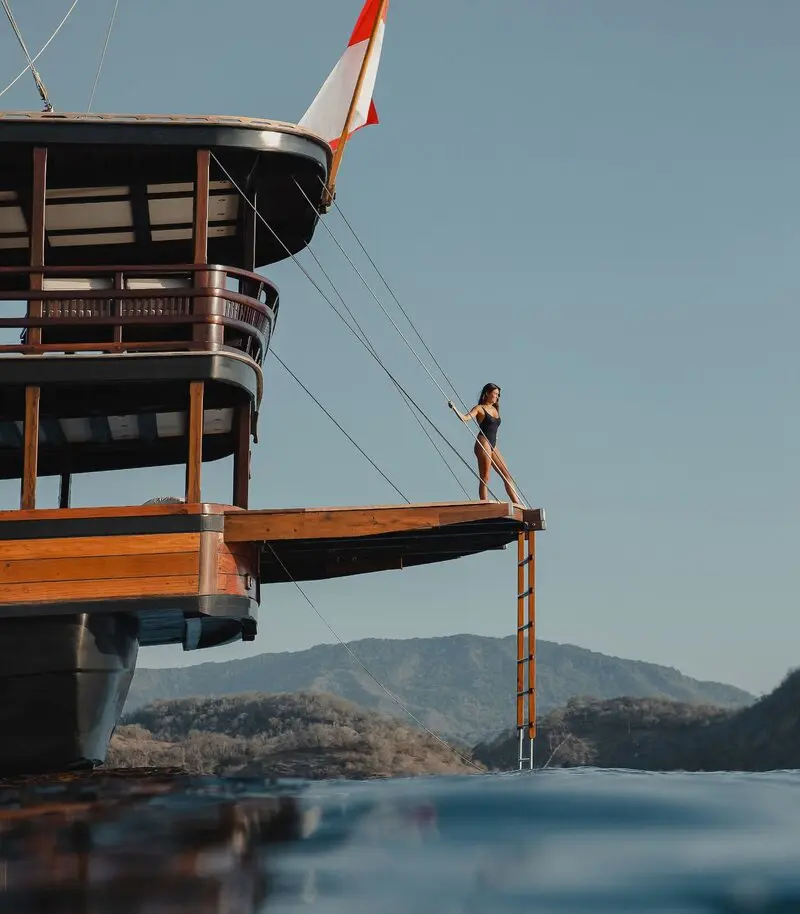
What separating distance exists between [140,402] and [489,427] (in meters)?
4.76

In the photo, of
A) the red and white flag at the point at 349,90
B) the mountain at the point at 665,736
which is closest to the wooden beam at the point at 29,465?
the red and white flag at the point at 349,90

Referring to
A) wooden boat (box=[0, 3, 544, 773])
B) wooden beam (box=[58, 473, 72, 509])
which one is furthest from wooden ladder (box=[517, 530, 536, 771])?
wooden beam (box=[58, 473, 72, 509])

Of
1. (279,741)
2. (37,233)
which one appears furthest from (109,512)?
(279,741)

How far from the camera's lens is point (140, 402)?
16188 mm

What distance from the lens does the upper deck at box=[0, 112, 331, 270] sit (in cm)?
1411

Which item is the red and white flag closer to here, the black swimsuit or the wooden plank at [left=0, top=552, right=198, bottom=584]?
the black swimsuit

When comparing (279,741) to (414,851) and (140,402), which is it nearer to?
(140,402)

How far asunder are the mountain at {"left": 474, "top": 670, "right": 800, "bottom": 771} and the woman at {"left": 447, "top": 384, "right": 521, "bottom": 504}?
2186cm

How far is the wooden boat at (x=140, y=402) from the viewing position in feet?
43.1

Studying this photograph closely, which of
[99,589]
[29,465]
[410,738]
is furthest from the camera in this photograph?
[410,738]

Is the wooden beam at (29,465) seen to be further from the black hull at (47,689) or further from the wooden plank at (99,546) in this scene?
the black hull at (47,689)

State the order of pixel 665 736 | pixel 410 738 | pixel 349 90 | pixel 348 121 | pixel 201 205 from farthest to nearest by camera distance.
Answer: pixel 665 736 → pixel 410 738 → pixel 349 90 → pixel 348 121 → pixel 201 205

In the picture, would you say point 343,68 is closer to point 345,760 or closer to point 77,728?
point 77,728

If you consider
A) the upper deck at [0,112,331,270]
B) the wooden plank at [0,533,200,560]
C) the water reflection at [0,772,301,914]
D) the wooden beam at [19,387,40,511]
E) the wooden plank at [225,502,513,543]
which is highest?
the upper deck at [0,112,331,270]
